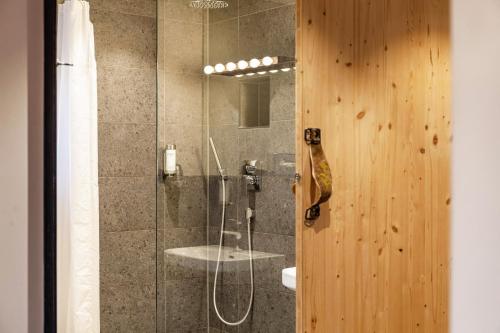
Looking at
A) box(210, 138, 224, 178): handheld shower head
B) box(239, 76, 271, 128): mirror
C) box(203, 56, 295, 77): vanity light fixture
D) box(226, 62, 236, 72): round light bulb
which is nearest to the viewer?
box(203, 56, 295, 77): vanity light fixture

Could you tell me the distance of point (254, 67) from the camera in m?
3.31

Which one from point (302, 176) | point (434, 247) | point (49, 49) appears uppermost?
point (49, 49)

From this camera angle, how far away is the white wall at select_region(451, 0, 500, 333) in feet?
3.20

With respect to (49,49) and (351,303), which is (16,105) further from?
(351,303)

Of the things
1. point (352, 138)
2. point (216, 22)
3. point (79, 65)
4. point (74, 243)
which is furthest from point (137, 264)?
point (352, 138)

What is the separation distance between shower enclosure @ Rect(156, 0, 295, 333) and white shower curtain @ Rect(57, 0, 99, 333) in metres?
0.50

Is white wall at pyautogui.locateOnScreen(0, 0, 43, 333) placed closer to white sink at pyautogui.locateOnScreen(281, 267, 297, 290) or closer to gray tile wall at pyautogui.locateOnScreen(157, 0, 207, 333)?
white sink at pyautogui.locateOnScreen(281, 267, 297, 290)

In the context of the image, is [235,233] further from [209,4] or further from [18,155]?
[18,155]

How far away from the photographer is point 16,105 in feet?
6.05

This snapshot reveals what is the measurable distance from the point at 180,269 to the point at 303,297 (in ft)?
3.77

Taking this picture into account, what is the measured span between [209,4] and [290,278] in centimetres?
165

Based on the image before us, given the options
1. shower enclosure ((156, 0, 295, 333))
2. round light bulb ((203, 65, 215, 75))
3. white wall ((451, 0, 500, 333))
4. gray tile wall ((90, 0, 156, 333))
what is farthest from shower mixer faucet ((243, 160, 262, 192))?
white wall ((451, 0, 500, 333))

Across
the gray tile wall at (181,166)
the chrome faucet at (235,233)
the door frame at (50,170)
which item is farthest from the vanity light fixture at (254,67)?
the door frame at (50,170)

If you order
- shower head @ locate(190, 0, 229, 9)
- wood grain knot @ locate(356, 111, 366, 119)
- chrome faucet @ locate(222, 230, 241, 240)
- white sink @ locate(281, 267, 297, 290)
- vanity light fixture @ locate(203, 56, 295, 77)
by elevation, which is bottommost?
white sink @ locate(281, 267, 297, 290)
